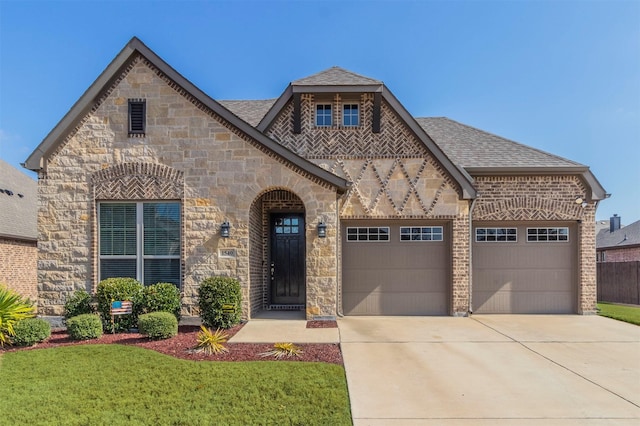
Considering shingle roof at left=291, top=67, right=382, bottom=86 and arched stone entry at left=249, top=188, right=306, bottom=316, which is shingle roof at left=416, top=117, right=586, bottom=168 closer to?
shingle roof at left=291, top=67, right=382, bottom=86

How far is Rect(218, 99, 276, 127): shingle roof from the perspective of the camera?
553 inches

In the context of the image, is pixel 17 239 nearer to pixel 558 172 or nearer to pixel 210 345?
pixel 210 345

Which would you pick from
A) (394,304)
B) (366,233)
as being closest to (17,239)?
(366,233)

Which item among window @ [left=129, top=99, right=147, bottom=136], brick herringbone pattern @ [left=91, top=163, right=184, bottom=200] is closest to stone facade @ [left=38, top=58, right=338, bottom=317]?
brick herringbone pattern @ [left=91, top=163, right=184, bottom=200]

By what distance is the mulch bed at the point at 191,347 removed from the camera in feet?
23.0

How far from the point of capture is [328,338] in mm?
8445

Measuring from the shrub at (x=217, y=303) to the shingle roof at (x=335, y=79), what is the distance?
19.4 ft

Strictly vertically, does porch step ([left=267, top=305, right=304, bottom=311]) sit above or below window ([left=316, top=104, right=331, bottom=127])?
below

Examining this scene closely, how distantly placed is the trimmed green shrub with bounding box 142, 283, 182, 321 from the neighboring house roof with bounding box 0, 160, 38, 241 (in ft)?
31.7

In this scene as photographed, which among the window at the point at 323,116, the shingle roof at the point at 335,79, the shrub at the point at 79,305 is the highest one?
the shingle roof at the point at 335,79

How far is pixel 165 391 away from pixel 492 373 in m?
4.83

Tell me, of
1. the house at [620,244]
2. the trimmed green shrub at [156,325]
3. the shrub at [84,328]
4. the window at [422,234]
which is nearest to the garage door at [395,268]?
the window at [422,234]

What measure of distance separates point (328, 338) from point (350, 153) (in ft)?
18.2

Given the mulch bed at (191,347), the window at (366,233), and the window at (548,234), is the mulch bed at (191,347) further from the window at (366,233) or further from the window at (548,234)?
the window at (548,234)
